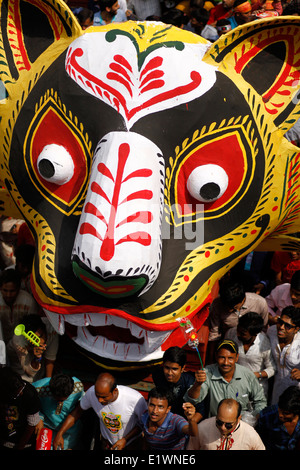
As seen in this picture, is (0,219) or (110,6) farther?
(110,6)

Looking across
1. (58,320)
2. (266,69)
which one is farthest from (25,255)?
(266,69)

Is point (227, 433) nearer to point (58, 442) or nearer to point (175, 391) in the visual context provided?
point (175, 391)

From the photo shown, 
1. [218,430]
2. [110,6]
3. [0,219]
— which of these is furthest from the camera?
[110,6]

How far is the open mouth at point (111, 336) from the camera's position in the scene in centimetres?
386

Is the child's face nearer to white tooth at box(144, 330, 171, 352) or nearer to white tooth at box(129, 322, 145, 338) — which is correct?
white tooth at box(144, 330, 171, 352)

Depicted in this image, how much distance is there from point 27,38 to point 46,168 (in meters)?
0.88

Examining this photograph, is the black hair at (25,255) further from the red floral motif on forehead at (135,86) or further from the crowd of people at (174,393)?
the red floral motif on forehead at (135,86)

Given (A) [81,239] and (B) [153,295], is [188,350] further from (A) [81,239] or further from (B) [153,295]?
(A) [81,239]

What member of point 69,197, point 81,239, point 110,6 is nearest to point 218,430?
point 81,239

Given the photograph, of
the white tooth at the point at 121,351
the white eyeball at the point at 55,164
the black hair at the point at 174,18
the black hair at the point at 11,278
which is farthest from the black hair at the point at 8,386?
the black hair at the point at 174,18

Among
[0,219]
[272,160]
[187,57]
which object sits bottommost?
[0,219]
